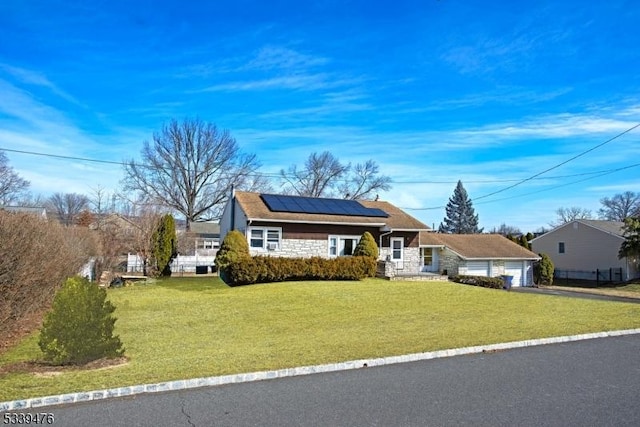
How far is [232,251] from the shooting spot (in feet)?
67.8

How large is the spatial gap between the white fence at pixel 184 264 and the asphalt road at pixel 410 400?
81.1 ft

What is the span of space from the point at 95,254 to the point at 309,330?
15.9 metres

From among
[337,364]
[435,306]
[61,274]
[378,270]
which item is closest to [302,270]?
[378,270]

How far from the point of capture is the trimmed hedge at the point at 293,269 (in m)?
20.0

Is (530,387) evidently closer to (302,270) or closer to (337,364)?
(337,364)

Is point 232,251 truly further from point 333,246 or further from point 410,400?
point 410,400

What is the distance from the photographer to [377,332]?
9977 millimetres

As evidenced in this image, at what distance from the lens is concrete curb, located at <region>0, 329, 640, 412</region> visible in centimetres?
522

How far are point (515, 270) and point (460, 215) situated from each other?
38.3 m

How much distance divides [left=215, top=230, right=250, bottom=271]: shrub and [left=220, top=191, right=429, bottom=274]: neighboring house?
1.64m

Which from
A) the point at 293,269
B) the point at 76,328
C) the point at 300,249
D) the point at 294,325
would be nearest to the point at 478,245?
the point at 300,249

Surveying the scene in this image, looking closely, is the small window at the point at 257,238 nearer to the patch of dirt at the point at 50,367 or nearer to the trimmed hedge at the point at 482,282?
the trimmed hedge at the point at 482,282

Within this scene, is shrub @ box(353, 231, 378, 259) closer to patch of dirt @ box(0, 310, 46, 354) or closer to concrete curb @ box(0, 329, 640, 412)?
concrete curb @ box(0, 329, 640, 412)

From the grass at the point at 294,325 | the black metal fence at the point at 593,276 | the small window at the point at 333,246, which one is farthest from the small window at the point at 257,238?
the black metal fence at the point at 593,276
